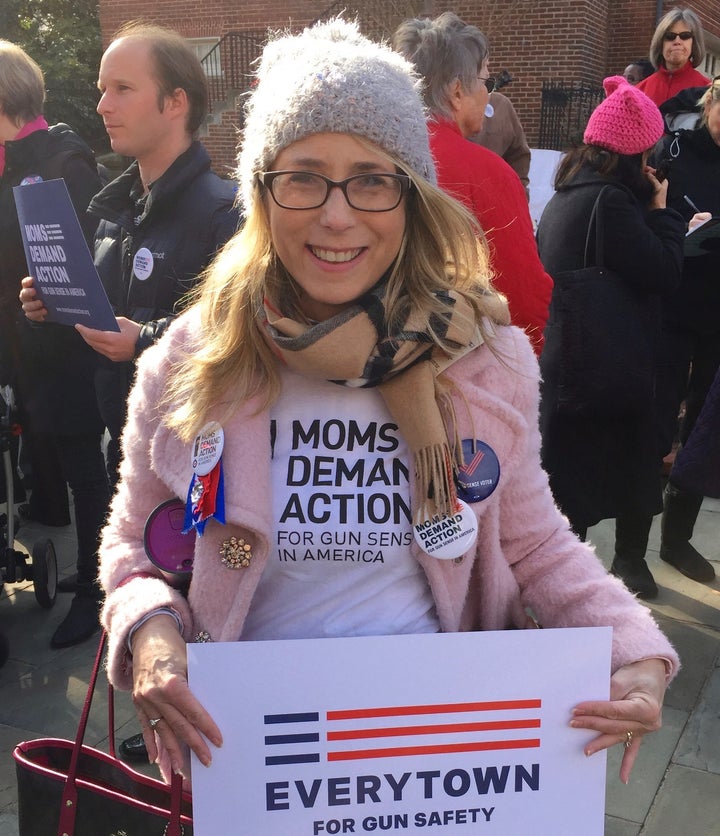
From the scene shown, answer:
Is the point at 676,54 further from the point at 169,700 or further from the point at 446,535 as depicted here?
the point at 169,700

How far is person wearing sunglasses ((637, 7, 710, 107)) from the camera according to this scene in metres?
6.07

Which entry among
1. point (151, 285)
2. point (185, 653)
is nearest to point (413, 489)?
point (185, 653)

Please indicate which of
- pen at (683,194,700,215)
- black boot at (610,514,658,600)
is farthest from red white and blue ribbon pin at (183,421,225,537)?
pen at (683,194,700,215)

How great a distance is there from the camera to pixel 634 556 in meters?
4.28

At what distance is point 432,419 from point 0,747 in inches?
101

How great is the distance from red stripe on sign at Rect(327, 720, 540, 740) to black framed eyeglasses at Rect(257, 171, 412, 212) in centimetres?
86

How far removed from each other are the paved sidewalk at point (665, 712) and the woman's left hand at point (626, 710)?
1.62 meters

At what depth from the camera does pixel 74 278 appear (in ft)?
9.29

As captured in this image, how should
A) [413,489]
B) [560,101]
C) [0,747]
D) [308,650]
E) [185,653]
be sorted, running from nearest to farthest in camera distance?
[308,650]
[185,653]
[413,489]
[0,747]
[560,101]

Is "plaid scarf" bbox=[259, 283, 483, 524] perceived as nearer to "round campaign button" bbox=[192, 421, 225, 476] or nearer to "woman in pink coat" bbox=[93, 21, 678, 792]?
"woman in pink coat" bbox=[93, 21, 678, 792]

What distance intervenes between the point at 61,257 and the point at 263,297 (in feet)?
4.89

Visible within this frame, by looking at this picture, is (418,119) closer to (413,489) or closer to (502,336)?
(502,336)

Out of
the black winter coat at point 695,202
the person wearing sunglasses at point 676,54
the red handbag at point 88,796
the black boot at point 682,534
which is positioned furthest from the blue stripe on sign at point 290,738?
the person wearing sunglasses at point 676,54

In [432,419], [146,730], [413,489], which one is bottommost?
[146,730]
